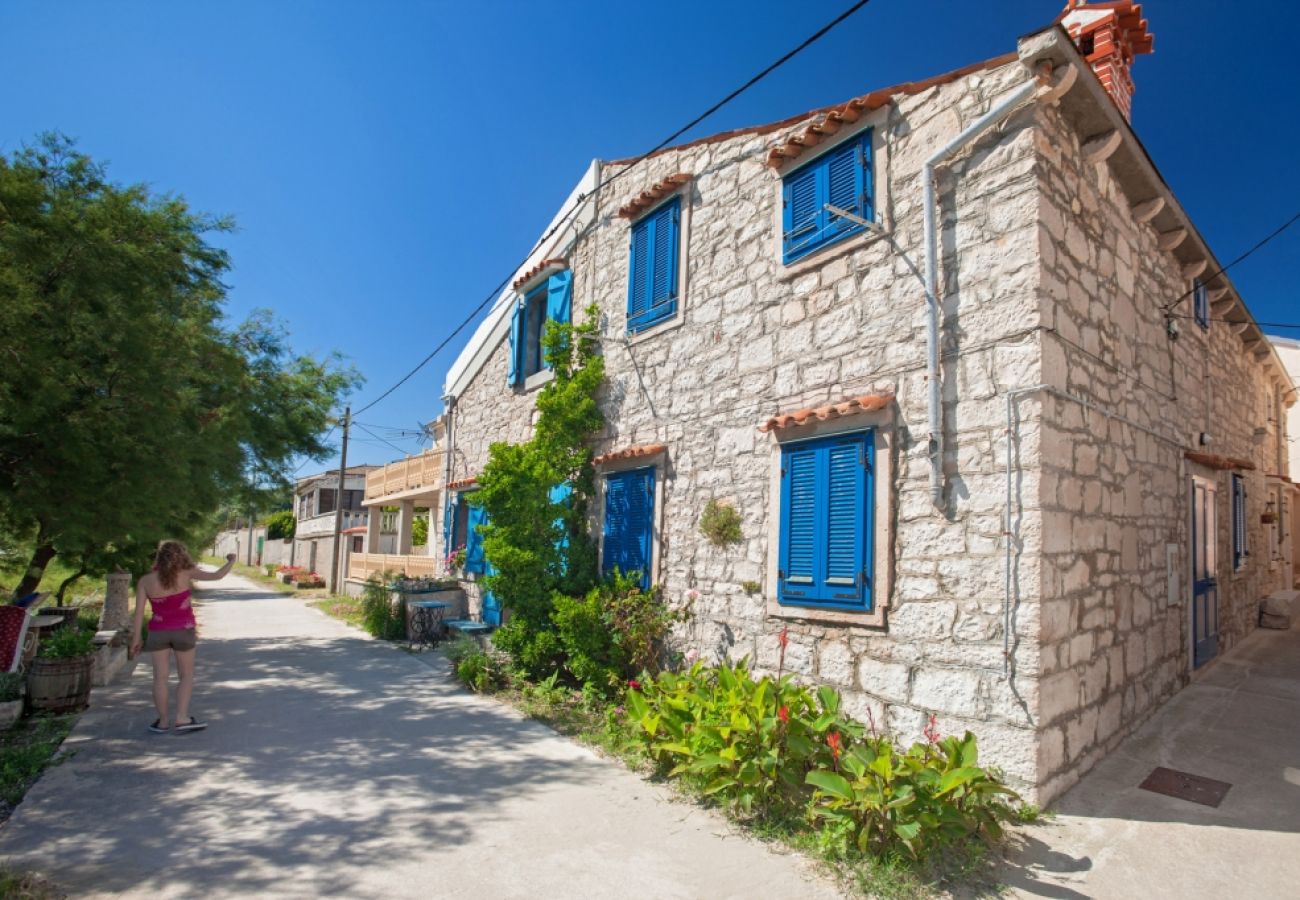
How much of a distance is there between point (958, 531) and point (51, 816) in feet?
19.0

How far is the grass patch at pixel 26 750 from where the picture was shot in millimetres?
4457

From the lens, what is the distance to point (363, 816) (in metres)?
4.21

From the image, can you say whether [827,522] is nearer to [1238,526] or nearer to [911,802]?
[911,802]

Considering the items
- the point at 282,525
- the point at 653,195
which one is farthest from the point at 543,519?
the point at 282,525

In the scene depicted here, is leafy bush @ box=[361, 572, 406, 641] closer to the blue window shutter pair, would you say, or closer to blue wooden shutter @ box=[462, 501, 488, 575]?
blue wooden shutter @ box=[462, 501, 488, 575]

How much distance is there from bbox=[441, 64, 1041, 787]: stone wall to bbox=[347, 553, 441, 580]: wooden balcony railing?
782cm

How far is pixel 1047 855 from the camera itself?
377cm

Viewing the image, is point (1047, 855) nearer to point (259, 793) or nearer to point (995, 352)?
point (995, 352)

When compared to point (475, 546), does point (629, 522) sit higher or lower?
higher

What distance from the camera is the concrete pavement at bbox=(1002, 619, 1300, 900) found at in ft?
11.5

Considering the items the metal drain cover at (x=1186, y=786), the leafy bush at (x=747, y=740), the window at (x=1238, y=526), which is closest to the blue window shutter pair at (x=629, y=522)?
the leafy bush at (x=747, y=740)

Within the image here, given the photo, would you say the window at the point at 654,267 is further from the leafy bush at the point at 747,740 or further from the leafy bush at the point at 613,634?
the leafy bush at the point at 747,740

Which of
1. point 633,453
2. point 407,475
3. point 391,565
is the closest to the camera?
point 633,453

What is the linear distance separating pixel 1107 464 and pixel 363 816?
569cm
